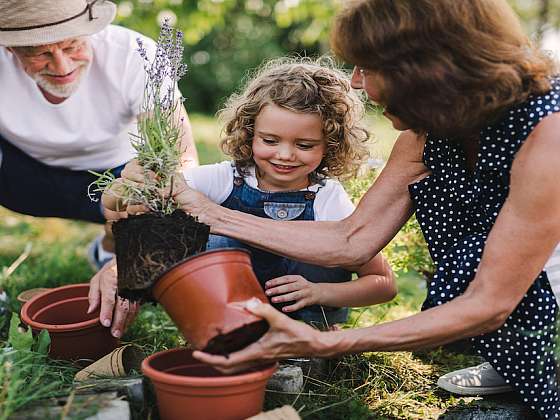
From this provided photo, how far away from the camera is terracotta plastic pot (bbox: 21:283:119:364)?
2525mm

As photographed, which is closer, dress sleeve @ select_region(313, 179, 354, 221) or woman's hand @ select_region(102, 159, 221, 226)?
woman's hand @ select_region(102, 159, 221, 226)

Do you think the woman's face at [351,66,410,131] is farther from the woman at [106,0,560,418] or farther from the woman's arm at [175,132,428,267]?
the woman's arm at [175,132,428,267]

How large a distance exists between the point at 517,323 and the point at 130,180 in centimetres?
129

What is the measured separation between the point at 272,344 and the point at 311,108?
1.04 metres

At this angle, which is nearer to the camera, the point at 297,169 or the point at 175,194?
the point at 175,194

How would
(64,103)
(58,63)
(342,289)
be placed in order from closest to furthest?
(342,289)
(58,63)
(64,103)

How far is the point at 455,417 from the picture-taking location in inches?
92.7

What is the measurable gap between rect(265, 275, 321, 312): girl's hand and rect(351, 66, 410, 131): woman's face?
0.70 m

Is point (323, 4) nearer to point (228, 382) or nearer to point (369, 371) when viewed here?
point (369, 371)

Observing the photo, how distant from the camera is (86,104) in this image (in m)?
3.36

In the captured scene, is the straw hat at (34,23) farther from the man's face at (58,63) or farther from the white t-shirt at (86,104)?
the white t-shirt at (86,104)

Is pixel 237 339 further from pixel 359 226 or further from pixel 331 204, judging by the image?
pixel 331 204

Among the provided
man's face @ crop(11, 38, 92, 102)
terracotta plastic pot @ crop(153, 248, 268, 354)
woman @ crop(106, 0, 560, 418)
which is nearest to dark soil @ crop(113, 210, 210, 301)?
terracotta plastic pot @ crop(153, 248, 268, 354)

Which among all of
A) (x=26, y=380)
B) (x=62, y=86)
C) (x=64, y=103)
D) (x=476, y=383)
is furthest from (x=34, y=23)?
(x=476, y=383)
